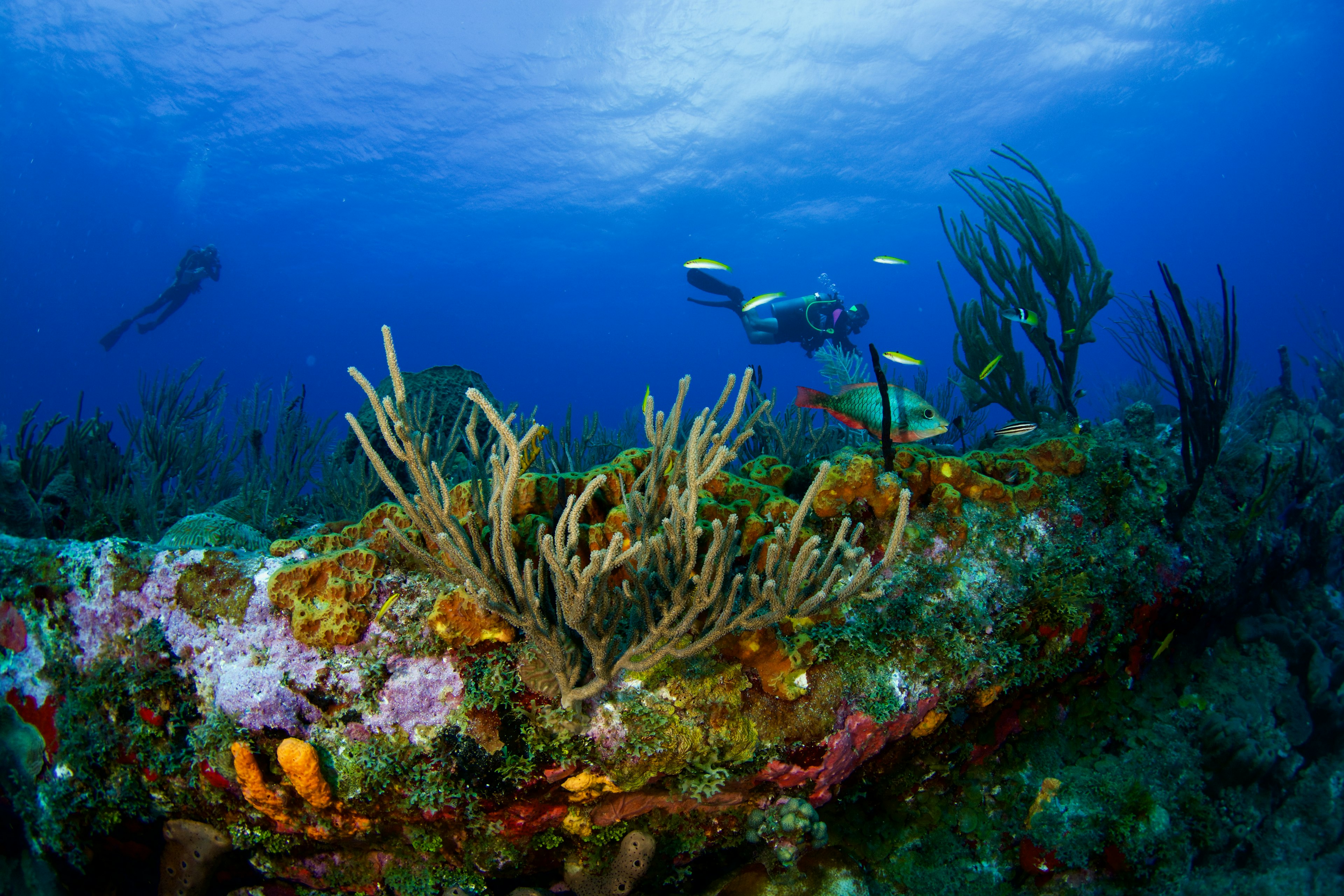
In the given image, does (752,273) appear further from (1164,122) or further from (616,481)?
(616,481)

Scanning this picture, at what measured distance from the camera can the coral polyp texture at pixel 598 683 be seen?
5.96 feet

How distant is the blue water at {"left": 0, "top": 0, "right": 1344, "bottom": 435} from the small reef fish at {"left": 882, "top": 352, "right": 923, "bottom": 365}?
29.3 ft

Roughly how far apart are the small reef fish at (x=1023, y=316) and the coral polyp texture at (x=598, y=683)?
2.24 m

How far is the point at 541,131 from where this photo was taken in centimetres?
3350

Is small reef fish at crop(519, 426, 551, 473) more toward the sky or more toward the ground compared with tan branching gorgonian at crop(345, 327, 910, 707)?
more toward the sky

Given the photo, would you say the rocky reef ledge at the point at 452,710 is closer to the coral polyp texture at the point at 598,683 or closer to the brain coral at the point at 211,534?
the coral polyp texture at the point at 598,683

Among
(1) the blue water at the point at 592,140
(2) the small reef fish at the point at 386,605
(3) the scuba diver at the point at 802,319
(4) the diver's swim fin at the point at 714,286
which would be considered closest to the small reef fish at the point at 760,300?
(2) the small reef fish at the point at 386,605

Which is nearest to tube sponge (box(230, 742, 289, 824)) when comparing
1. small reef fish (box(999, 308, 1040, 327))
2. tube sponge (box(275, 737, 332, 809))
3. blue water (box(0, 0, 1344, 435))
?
tube sponge (box(275, 737, 332, 809))

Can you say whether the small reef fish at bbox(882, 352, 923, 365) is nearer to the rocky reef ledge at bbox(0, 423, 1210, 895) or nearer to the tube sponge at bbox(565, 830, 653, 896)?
the rocky reef ledge at bbox(0, 423, 1210, 895)

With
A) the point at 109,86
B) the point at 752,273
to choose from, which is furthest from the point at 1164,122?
the point at 109,86

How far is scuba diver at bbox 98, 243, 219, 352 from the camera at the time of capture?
20688mm

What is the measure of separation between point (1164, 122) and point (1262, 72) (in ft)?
20.8

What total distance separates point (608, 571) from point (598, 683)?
44 cm

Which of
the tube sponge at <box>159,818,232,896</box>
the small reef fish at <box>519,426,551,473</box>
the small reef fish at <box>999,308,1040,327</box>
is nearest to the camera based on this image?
the tube sponge at <box>159,818,232,896</box>
